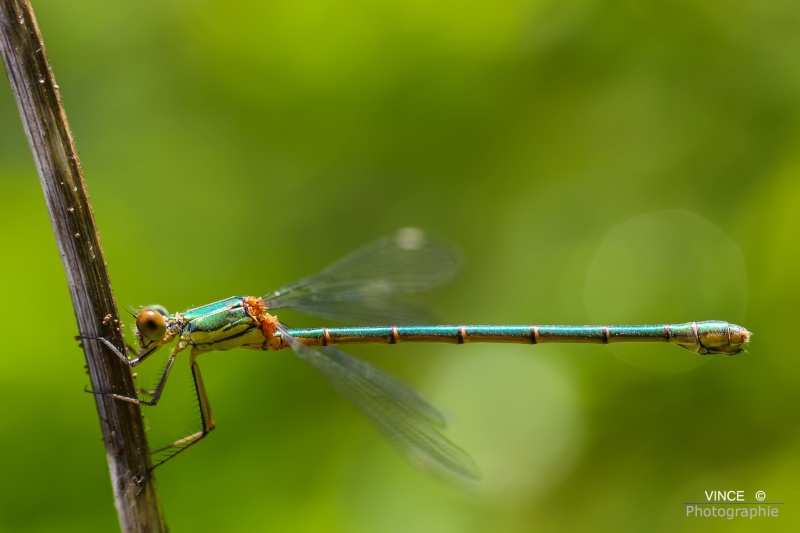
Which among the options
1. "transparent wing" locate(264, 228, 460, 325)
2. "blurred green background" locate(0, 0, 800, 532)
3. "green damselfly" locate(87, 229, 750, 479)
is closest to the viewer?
"green damselfly" locate(87, 229, 750, 479)

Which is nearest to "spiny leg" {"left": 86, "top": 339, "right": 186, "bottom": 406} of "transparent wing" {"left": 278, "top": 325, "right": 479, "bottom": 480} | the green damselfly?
the green damselfly

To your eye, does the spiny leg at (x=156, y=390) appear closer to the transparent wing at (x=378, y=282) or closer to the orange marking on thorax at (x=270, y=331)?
the orange marking on thorax at (x=270, y=331)

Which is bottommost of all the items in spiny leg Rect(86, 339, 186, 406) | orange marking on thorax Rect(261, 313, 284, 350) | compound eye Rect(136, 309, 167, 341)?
spiny leg Rect(86, 339, 186, 406)

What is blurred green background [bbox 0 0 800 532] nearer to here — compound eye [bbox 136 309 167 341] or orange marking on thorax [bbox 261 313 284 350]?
orange marking on thorax [bbox 261 313 284 350]

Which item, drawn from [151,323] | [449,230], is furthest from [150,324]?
[449,230]

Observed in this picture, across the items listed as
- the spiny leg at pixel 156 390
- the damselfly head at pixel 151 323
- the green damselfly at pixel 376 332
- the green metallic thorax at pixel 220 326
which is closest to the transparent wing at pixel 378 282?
the green damselfly at pixel 376 332

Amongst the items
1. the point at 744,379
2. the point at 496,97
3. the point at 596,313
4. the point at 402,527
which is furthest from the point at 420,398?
the point at 496,97

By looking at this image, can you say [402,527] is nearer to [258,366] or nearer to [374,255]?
[258,366]

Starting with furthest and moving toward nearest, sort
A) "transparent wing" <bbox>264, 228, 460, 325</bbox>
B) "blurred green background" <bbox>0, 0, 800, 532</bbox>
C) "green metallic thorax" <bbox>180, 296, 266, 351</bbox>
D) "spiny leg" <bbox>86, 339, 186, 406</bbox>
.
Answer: "transparent wing" <bbox>264, 228, 460, 325</bbox>
"blurred green background" <bbox>0, 0, 800, 532</bbox>
"green metallic thorax" <bbox>180, 296, 266, 351</bbox>
"spiny leg" <bbox>86, 339, 186, 406</bbox>
